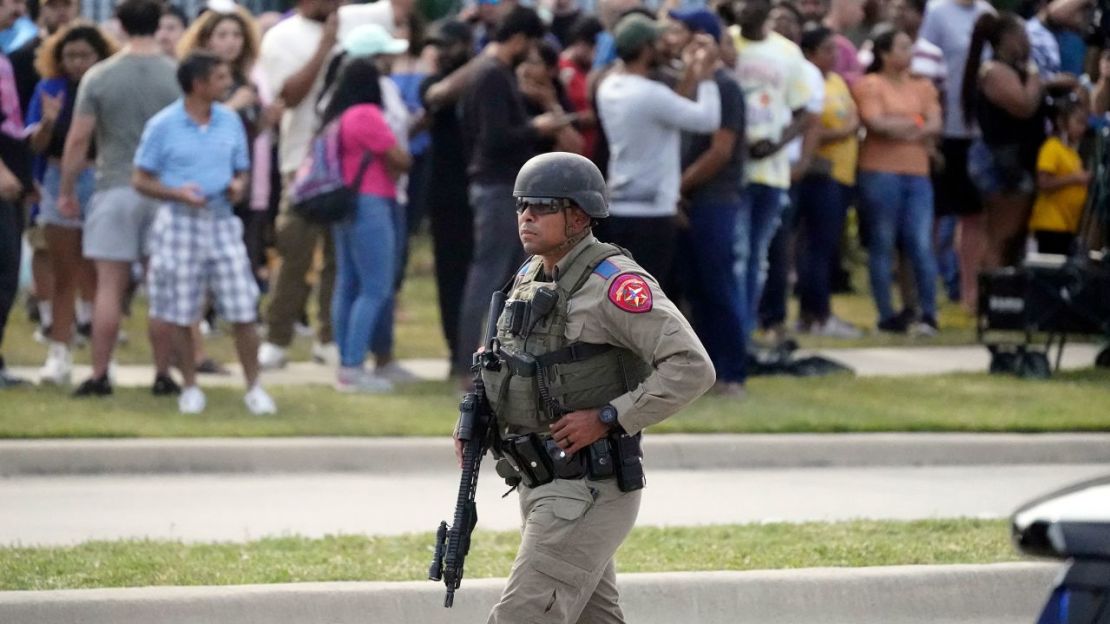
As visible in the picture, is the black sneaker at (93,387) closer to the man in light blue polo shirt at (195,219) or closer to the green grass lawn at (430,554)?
the man in light blue polo shirt at (195,219)

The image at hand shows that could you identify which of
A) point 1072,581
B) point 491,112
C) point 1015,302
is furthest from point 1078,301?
point 1072,581

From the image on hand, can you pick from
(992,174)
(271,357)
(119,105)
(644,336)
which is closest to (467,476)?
(644,336)

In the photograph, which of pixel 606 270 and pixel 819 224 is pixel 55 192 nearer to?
pixel 819 224

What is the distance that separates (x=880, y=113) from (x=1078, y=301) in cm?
234

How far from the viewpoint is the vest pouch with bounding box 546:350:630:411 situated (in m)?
5.04

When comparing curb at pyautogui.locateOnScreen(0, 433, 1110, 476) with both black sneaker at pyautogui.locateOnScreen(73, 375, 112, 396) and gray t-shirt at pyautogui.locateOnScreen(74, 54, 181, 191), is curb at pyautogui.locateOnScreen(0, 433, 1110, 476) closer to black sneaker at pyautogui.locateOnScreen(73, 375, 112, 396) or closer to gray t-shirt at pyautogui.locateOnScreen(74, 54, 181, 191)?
black sneaker at pyautogui.locateOnScreen(73, 375, 112, 396)

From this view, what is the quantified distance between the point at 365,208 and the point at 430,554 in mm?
4044

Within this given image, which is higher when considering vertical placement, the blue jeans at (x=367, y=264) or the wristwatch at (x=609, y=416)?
the wristwatch at (x=609, y=416)

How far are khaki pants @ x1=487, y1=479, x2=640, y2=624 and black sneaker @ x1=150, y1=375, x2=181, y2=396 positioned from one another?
572 centimetres

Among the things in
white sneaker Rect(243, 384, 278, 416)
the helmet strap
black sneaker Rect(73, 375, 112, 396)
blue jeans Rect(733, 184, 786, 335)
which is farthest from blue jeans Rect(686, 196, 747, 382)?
the helmet strap

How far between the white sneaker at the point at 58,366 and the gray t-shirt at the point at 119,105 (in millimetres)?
964

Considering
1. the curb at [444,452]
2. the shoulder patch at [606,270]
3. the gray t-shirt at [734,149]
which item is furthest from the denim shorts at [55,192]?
the shoulder patch at [606,270]

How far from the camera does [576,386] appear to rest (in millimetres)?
5051

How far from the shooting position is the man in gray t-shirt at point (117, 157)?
1038 centimetres
